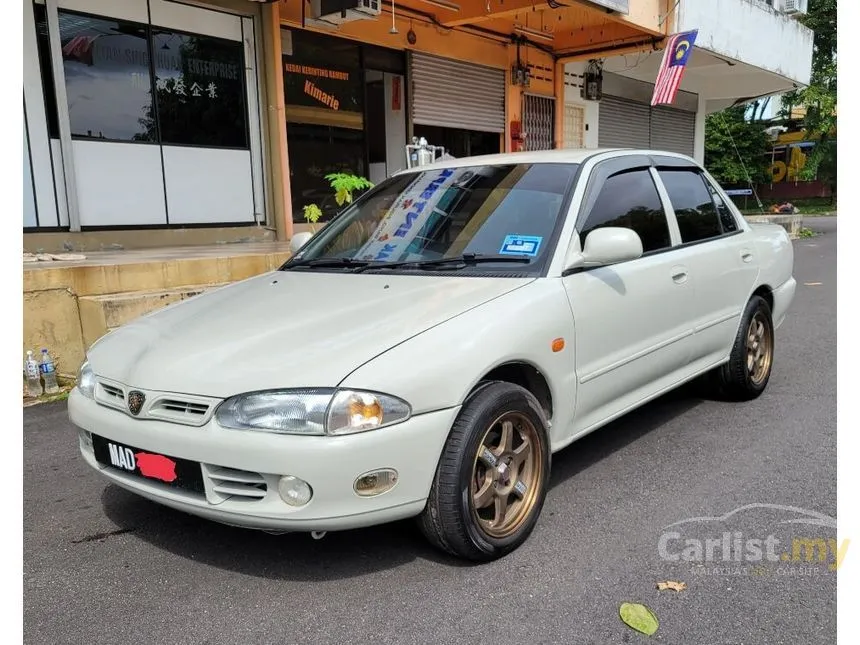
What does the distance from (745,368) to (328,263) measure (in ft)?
9.94

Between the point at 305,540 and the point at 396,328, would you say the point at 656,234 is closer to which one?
the point at 396,328

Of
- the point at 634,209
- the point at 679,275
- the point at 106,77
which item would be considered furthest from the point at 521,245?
the point at 106,77

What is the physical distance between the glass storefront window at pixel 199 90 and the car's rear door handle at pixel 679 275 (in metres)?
6.91

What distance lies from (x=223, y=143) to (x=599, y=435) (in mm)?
6997

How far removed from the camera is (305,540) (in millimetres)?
3074

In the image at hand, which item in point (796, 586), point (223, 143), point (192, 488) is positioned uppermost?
point (223, 143)

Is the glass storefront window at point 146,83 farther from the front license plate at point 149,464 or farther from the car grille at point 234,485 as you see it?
the car grille at point 234,485

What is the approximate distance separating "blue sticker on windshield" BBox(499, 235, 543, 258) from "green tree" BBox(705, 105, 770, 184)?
111ft

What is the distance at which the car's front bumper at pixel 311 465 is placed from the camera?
2418 millimetres

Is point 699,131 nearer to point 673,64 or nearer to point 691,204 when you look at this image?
point 673,64

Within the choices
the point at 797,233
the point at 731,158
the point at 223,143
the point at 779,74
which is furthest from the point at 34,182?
the point at 731,158

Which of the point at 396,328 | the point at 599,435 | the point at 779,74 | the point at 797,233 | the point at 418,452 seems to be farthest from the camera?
the point at 797,233

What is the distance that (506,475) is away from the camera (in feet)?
9.71

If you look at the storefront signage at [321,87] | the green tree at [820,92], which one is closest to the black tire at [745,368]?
the storefront signage at [321,87]
